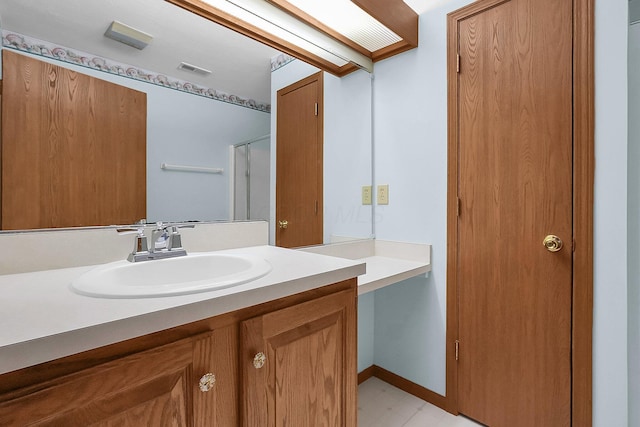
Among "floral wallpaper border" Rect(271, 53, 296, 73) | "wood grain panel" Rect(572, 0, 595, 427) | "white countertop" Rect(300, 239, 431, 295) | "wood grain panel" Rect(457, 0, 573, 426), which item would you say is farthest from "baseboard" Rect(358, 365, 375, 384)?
"floral wallpaper border" Rect(271, 53, 296, 73)

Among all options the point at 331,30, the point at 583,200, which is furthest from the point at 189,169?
the point at 583,200

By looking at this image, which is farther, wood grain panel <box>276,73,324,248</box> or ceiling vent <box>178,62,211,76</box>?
wood grain panel <box>276,73,324,248</box>

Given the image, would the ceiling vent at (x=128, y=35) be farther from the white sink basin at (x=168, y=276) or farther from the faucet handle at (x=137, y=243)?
the white sink basin at (x=168, y=276)

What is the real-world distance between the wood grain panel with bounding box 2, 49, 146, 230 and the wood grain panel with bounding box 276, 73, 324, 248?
0.58 m

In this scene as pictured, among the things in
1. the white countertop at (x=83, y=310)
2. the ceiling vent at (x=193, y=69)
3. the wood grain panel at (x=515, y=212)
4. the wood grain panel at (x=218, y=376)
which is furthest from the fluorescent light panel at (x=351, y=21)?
the wood grain panel at (x=218, y=376)

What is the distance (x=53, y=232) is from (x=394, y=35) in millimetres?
1670

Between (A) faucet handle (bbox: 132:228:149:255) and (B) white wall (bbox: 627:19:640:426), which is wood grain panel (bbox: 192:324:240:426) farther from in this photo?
(B) white wall (bbox: 627:19:640:426)

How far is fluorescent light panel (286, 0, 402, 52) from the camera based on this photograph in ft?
4.56

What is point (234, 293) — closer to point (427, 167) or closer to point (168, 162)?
point (168, 162)

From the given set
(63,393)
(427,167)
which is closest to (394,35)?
(427,167)

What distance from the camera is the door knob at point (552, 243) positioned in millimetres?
1222

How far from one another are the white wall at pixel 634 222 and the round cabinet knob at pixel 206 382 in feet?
4.85

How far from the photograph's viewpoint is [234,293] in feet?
2.22

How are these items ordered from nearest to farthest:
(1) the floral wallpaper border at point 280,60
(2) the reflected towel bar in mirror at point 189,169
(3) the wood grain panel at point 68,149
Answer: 1. (3) the wood grain panel at point 68,149
2. (2) the reflected towel bar in mirror at point 189,169
3. (1) the floral wallpaper border at point 280,60
